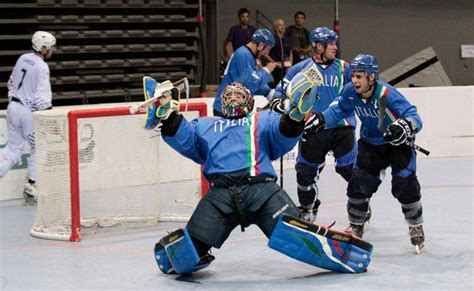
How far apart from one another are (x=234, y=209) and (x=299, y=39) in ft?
27.4

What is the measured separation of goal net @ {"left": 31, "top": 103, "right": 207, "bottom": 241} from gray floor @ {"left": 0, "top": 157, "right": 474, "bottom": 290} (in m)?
0.23

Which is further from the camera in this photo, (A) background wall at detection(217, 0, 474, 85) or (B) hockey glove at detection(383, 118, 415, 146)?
(A) background wall at detection(217, 0, 474, 85)

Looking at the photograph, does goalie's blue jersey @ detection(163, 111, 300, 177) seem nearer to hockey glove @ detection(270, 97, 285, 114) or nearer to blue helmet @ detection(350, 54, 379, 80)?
blue helmet @ detection(350, 54, 379, 80)

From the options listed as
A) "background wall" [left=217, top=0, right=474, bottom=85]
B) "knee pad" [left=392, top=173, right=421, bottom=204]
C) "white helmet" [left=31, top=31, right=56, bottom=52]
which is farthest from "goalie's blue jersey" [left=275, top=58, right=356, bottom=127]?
"background wall" [left=217, top=0, right=474, bottom=85]

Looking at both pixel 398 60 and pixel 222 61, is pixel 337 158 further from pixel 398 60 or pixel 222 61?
pixel 398 60

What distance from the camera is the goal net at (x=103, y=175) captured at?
27.3 ft

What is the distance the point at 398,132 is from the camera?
701 cm

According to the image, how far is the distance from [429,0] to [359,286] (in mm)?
12497

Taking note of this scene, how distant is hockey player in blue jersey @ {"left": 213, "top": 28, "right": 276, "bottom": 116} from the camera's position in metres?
9.87

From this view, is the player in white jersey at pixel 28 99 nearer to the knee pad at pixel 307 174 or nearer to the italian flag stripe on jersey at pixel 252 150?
the knee pad at pixel 307 174

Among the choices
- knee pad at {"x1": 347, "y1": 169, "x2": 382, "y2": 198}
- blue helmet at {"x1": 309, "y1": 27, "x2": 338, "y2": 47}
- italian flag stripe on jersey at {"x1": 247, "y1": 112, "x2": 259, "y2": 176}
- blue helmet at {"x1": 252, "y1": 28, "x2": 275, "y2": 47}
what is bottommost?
knee pad at {"x1": 347, "y1": 169, "x2": 382, "y2": 198}

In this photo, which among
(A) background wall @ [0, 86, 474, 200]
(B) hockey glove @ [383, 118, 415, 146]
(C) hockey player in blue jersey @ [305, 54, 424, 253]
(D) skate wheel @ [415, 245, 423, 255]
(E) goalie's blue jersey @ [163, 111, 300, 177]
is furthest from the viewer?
(A) background wall @ [0, 86, 474, 200]

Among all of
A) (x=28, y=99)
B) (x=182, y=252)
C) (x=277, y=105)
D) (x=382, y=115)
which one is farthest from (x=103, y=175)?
(x=382, y=115)

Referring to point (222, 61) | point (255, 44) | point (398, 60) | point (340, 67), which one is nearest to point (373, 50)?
point (398, 60)
